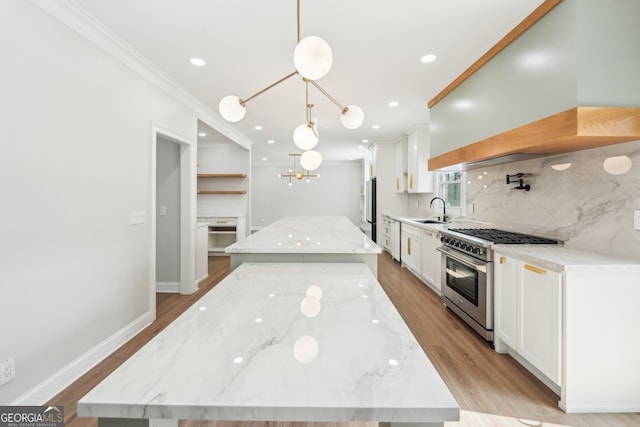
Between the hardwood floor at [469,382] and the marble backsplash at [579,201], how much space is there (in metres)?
1.05

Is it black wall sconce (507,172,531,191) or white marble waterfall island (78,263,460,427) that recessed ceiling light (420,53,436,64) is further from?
white marble waterfall island (78,263,460,427)

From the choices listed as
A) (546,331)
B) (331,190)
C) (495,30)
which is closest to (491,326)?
(546,331)

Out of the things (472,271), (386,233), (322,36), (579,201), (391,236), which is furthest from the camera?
(386,233)

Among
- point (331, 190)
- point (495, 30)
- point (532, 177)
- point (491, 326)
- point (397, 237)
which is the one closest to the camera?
point (495, 30)

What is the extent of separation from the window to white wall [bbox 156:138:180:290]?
12.8 ft

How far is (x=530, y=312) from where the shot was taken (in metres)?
1.96

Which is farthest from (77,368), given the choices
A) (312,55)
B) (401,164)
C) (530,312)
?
A: (401,164)

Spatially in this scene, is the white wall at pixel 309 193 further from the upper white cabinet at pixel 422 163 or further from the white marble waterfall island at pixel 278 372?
the white marble waterfall island at pixel 278 372

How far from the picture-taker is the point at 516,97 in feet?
7.22

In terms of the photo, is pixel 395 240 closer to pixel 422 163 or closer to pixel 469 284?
pixel 422 163

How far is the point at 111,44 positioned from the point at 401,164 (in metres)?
4.88

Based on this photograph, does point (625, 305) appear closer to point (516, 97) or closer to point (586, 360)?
point (586, 360)

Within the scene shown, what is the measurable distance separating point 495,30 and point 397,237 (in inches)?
145

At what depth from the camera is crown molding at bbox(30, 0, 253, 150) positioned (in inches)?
74.6
